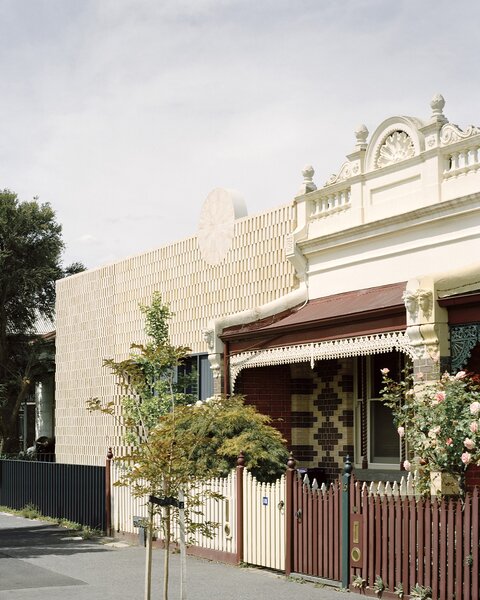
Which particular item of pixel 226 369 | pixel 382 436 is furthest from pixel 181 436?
pixel 382 436

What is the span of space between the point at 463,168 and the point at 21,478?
43.4 ft

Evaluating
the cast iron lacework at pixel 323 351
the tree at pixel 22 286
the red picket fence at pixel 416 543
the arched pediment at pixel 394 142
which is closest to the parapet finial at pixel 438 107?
the arched pediment at pixel 394 142

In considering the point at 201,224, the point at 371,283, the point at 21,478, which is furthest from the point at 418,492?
the point at 21,478

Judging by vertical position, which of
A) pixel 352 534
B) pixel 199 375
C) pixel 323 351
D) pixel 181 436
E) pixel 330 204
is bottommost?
pixel 352 534

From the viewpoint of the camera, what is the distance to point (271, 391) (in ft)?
64.3

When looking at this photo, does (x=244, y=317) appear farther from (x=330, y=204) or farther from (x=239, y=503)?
(x=239, y=503)

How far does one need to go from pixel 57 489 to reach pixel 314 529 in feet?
33.0

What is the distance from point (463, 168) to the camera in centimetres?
1565

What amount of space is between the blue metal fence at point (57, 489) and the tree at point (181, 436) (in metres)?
1.62

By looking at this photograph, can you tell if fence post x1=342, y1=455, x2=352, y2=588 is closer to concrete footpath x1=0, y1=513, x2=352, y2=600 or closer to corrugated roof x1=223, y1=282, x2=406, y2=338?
concrete footpath x1=0, y1=513, x2=352, y2=600

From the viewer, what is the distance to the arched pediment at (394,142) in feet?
54.3

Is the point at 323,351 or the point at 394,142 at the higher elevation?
the point at 394,142

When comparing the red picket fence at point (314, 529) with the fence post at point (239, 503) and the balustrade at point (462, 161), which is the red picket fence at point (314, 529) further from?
the balustrade at point (462, 161)

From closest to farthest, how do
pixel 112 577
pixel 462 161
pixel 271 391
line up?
pixel 112 577 → pixel 462 161 → pixel 271 391
